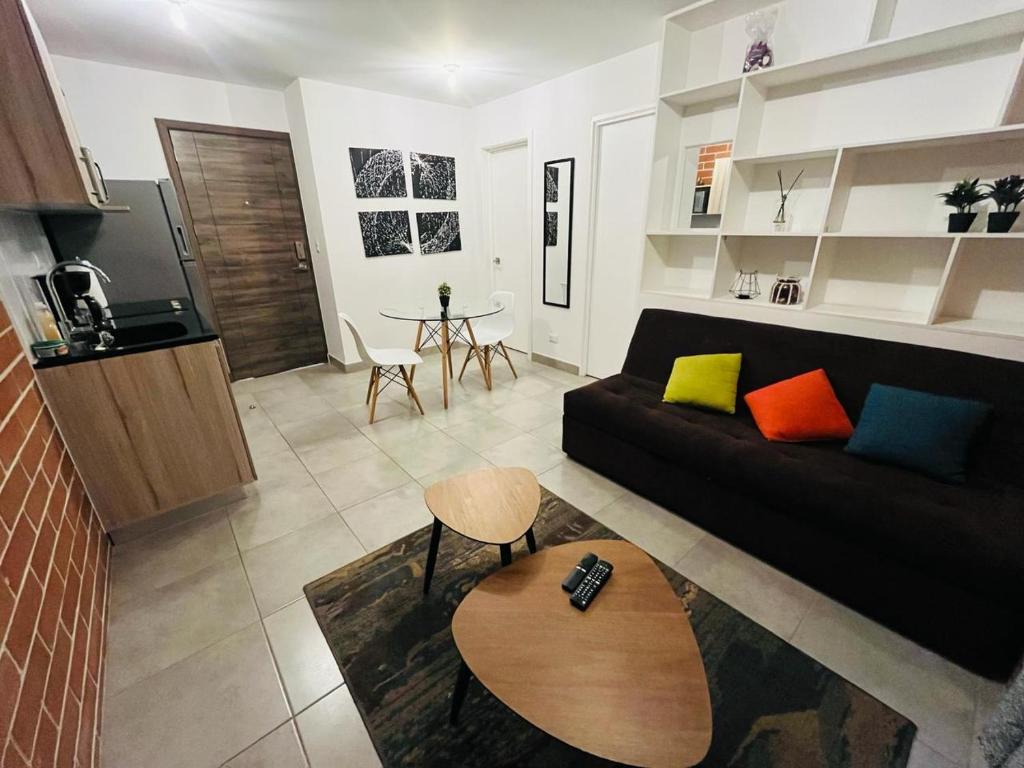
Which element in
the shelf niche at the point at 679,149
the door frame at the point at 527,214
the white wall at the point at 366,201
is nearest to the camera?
the shelf niche at the point at 679,149

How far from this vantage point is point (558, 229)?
3.82 meters

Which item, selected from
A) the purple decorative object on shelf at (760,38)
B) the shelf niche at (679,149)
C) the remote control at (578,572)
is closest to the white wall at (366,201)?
the shelf niche at (679,149)

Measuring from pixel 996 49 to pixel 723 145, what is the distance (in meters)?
1.13

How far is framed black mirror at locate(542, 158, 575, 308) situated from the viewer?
364cm

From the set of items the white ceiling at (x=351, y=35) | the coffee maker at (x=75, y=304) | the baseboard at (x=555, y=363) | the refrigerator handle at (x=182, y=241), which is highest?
the white ceiling at (x=351, y=35)

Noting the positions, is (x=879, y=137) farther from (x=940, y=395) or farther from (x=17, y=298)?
(x=17, y=298)

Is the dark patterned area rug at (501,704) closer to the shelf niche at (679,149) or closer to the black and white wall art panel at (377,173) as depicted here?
the shelf niche at (679,149)

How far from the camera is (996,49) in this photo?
5.55ft

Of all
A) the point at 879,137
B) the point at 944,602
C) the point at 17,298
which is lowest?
the point at 944,602

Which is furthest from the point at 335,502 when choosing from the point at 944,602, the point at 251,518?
the point at 944,602

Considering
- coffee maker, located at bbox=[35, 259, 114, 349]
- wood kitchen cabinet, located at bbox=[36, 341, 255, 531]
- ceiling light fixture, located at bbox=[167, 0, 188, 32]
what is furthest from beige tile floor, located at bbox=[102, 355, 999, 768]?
ceiling light fixture, located at bbox=[167, 0, 188, 32]

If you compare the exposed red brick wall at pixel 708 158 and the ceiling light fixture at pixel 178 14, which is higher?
the ceiling light fixture at pixel 178 14

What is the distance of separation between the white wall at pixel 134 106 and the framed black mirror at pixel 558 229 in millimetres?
2653

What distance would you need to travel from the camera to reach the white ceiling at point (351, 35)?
89.0 inches
